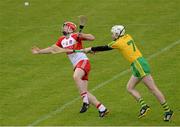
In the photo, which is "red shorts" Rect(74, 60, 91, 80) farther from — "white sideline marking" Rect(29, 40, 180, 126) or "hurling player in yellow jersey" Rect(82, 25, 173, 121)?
"white sideline marking" Rect(29, 40, 180, 126)

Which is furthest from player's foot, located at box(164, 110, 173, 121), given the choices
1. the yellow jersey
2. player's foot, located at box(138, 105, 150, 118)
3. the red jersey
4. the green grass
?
the red jersey

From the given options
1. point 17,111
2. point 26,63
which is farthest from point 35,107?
point 26,63

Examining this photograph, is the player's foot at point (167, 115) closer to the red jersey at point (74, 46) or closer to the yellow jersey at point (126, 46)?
the yellow jersey at point (126, 46)

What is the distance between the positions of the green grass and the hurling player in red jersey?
1.43 ft

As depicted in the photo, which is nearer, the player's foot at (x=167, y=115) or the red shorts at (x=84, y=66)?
the player's foot at (x=167, y=115)

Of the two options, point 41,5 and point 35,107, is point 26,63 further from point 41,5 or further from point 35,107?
point 41,5

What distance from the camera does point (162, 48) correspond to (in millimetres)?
29469

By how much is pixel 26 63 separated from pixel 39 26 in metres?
5.83

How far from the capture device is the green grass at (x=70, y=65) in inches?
846

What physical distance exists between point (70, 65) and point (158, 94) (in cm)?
805

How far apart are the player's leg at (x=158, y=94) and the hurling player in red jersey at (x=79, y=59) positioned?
1745 mm

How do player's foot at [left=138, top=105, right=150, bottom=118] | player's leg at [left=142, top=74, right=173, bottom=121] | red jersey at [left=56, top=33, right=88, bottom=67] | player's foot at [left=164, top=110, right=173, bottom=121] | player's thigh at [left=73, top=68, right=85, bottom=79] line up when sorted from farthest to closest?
red jersey at [left=56, top=33, right=88, bottom=67]
player's thigh at [left=73, top=68, right=85, bottom=79]
player's foot at [left=138, top=105, right=150, bottom=118]
player's foot at [left=164, top=110, right=173, bottom=121]
player's leg at [left=142, top=74, right=173, bottom=121]

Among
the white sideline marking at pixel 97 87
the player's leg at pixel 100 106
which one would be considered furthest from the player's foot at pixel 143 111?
the white sideline marking at pixel 97 87

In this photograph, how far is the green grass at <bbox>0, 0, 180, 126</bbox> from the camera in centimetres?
2150
